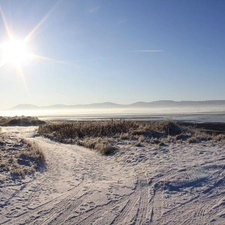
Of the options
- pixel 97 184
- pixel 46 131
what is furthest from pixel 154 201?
pixel 46 131

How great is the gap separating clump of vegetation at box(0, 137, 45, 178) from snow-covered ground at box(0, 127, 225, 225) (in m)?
0.38

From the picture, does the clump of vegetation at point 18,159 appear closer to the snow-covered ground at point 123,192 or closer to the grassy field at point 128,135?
the snow-covered ground at point 123,192

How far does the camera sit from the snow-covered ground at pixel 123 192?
5301mm

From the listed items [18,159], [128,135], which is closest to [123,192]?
[18,159]

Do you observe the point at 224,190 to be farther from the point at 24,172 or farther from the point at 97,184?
the point at 24,172

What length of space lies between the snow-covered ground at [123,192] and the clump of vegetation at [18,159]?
1.24 feet

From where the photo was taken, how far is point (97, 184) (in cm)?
743

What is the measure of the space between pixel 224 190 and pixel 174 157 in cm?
364

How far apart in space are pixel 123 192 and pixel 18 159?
4797mm

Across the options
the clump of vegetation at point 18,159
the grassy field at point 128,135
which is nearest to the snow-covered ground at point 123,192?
the clump of vegetation at point 18,159

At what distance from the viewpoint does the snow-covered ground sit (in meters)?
5.30

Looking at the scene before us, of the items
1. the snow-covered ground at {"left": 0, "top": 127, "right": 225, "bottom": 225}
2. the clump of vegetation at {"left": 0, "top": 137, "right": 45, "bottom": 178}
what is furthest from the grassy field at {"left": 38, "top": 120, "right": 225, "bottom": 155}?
the clump of vegetation at {"left": 0, "top": 137, "right": 45, "bottom": 178}

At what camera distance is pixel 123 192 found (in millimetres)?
6707

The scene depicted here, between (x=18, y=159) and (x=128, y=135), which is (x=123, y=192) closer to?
(x=18, y=159)
